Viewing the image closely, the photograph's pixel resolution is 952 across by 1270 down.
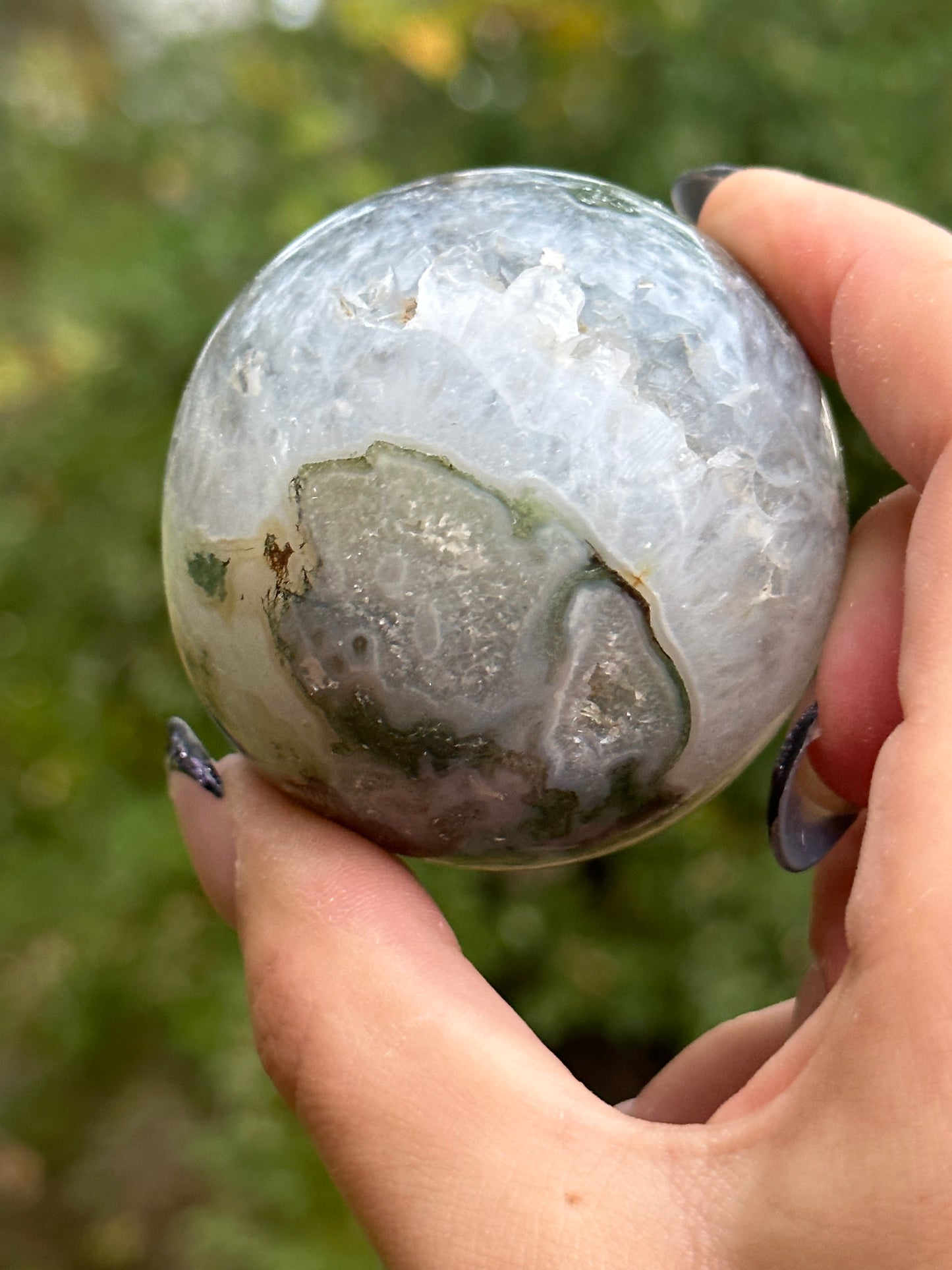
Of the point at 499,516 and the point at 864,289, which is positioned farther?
the point at 864,289

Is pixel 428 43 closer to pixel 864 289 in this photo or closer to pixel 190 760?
pixel 864 289

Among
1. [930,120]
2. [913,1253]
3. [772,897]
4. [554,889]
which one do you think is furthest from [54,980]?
[930,120]

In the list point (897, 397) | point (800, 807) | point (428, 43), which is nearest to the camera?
point (897, 397)

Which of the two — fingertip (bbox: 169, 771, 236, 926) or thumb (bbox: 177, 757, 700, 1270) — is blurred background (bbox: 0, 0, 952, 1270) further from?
thumb (bbox: 177, 757, 700, 1270)

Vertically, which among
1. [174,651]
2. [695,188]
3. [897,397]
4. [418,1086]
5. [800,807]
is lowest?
[174,651]

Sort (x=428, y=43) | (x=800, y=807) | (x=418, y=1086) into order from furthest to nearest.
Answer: (x=428, y=43) → (x=800, y=807) → (x=418, y=1086)

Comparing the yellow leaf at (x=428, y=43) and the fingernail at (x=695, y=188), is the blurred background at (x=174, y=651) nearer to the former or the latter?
the yellow leaf at (x=428, y=43)

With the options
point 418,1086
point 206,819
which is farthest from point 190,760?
point 418,1086

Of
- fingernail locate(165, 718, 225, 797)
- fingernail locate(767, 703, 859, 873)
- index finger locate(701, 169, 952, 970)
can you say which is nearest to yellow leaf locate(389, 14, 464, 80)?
index finger locate(701, 169, 952, 970)
